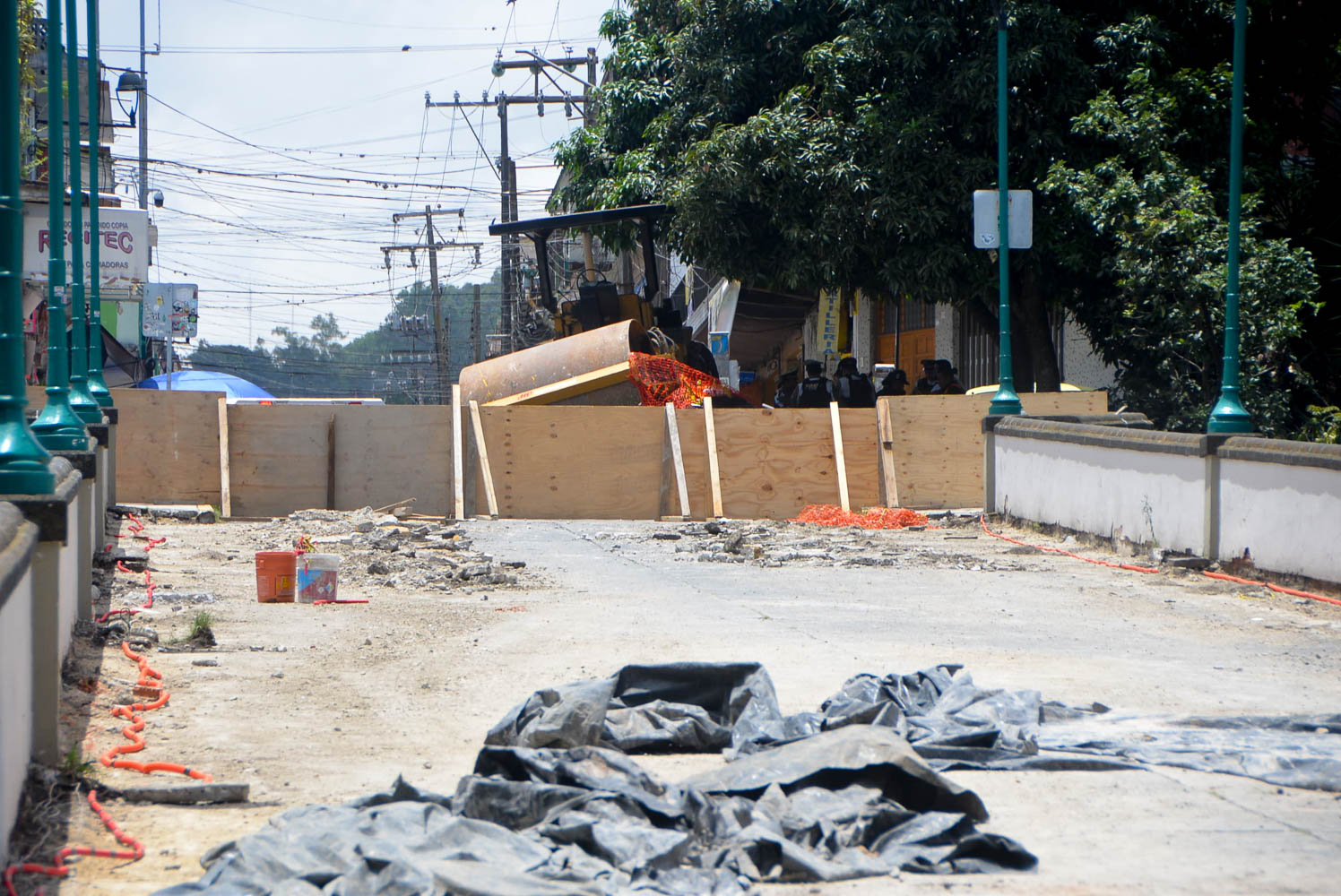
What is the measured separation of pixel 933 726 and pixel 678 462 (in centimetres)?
1300

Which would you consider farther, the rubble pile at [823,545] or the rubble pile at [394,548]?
the rubble pile at [823,545]

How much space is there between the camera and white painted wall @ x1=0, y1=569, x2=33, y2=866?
146 inches

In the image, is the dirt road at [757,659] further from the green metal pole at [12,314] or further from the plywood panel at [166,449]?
the plywood panel at [166,449]

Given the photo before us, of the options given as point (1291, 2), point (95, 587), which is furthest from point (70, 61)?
point (1291, 2)

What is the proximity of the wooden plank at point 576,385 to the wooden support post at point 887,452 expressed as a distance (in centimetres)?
406

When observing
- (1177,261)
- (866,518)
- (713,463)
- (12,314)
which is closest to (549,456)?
(713,463)

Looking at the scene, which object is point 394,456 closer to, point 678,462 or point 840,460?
point 678,462

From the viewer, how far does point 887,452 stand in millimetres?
18312

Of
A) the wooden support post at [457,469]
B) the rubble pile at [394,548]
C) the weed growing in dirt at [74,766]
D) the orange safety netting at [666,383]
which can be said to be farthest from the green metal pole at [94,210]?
the weed growing in dirt at [74,766]

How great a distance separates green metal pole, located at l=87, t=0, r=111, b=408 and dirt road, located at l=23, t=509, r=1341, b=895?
4105 mm

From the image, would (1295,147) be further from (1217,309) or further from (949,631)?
(949,631)

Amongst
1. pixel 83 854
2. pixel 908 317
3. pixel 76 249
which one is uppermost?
pixel 908 317

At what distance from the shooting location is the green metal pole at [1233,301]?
36.6 ft

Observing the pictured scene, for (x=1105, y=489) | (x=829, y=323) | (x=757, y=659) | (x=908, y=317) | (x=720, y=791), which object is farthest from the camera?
(x=908, y=317)
